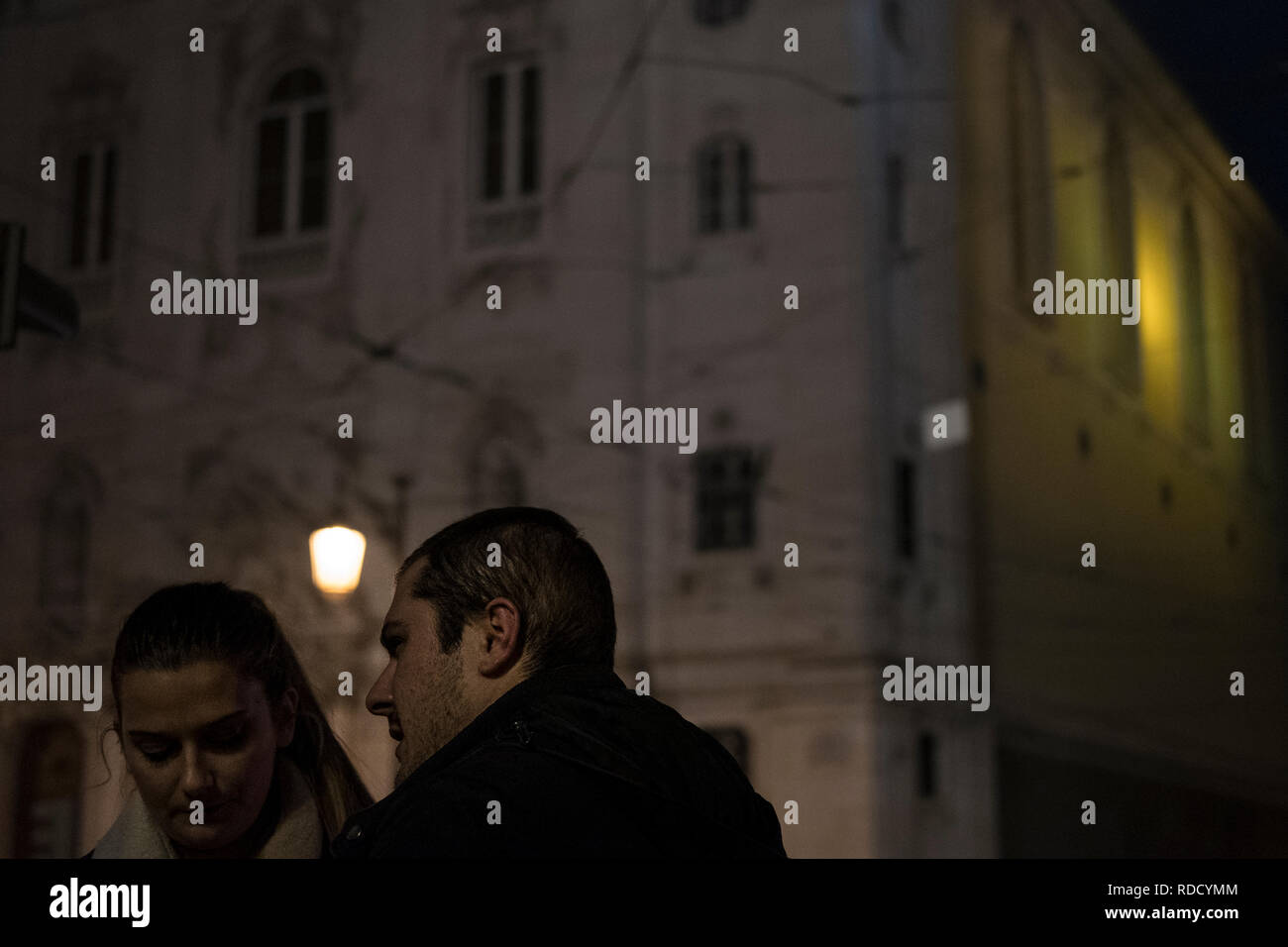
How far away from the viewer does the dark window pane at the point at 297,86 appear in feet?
21.9

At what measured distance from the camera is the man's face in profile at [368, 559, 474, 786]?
1899mm

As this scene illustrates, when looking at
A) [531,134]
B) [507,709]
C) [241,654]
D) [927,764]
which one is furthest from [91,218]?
[507,709]

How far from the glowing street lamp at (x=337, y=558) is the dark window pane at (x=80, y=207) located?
1.74 m

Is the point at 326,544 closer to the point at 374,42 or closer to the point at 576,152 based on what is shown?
the point at 576,152

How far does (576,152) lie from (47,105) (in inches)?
89.8

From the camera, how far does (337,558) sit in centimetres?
580

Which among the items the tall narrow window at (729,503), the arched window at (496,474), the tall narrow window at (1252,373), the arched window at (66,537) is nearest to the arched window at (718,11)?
the tall narrow window at (729,503)

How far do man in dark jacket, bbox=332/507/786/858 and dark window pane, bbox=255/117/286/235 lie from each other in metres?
4.82

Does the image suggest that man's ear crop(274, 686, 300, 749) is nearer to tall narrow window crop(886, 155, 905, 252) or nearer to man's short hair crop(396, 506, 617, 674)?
man's short hair crop(396, 506, 617, 674)

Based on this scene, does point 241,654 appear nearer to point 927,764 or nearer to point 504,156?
point 927,764
